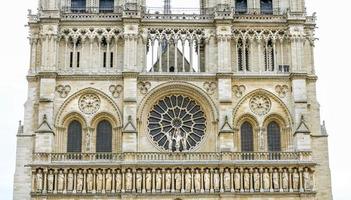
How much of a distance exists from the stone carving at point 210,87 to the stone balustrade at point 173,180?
5.32m

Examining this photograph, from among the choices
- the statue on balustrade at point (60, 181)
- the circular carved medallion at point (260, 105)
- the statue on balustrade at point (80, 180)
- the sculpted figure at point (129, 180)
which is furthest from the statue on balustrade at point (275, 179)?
the statue on balustrade at point (60, 181)

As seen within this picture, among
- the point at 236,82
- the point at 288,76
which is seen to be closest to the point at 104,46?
the point at 236,82

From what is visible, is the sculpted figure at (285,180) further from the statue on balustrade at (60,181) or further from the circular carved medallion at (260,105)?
the statue on balustrade at (60,181)

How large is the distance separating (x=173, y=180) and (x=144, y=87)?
21.4 feet

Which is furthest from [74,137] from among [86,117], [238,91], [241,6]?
[241,6]

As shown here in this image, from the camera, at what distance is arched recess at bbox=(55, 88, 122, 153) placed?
43.2 meters

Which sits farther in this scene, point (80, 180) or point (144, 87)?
point (144, 87)

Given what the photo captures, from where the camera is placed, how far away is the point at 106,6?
46719 mm

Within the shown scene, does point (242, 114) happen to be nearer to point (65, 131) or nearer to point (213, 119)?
point (213, 119)

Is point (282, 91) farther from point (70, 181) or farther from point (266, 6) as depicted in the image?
point (70, 181)

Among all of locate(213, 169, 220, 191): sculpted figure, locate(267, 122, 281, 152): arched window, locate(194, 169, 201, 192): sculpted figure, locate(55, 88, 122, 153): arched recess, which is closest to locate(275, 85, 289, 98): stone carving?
locate(267, 122, 281, 152): arched window

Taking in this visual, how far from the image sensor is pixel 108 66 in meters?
44.7

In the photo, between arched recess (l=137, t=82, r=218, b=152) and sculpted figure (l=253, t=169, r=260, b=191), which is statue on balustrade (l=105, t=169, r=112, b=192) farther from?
sculpted figure (l=253, t=169, r=260, b=191)

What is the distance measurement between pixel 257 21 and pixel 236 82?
4.46 meters
